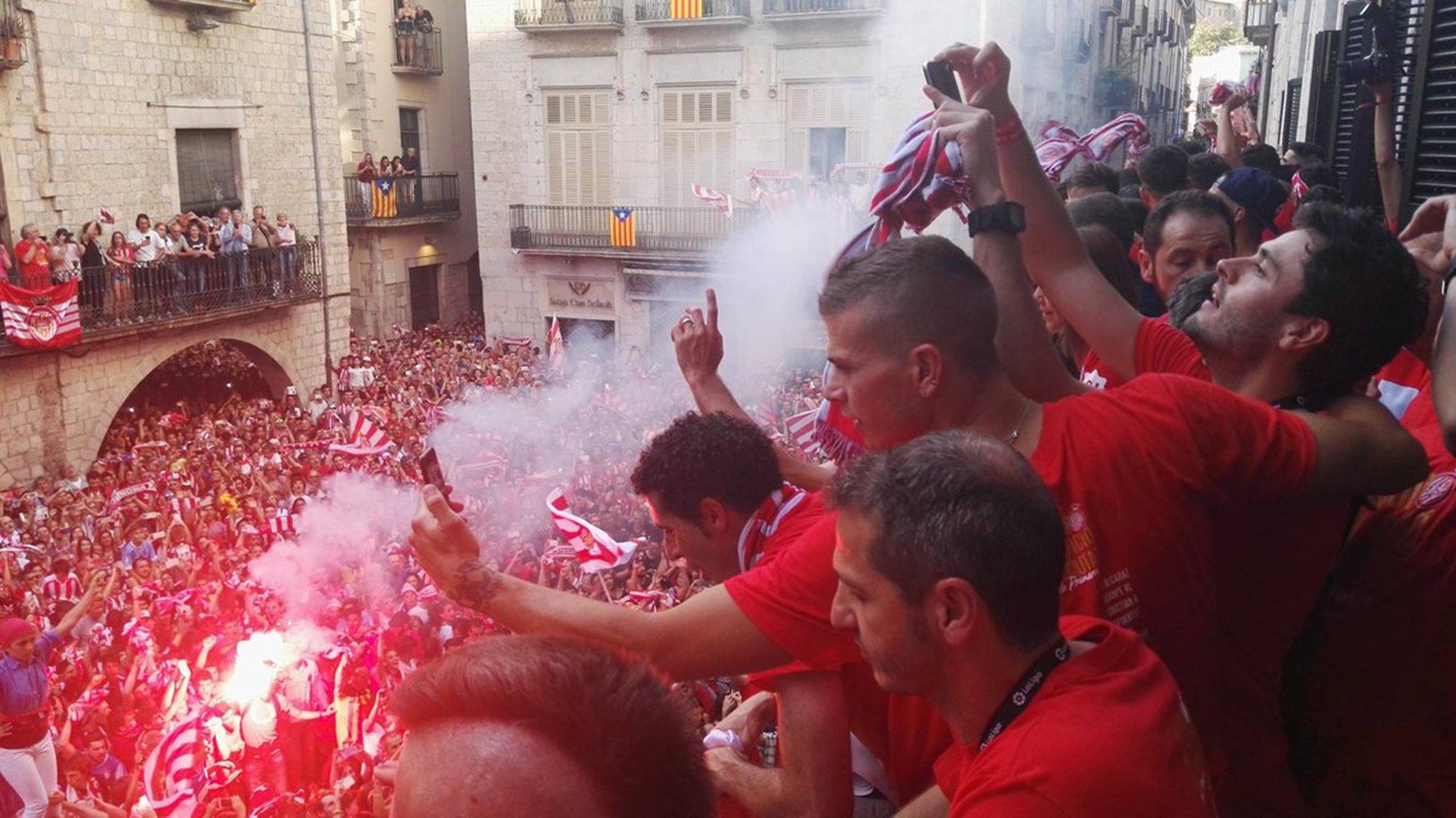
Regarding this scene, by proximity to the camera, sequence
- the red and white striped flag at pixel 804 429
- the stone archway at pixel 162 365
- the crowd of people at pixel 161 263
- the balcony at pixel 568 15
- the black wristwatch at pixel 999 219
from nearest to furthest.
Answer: the black wristwatch at pixel 999 219 → the red and white striped flag at pixel 804 429 → the crowd of people at pixel 161 263 → the stone archway at pixel 162 365 → the balcony at pixel 568 15

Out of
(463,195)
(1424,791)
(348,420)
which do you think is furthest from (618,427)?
(1424,791)

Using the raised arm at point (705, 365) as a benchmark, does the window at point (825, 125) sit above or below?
above

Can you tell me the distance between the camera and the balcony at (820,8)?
20.0 metres

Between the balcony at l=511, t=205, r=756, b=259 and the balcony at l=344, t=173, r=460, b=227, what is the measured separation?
7.21ft

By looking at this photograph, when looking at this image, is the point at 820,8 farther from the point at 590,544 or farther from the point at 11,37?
the point at 590,544

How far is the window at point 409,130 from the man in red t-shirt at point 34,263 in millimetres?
10593

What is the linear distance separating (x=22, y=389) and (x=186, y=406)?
12.3 feet

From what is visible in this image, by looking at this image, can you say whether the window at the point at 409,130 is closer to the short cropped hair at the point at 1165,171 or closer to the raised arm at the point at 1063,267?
the short cropped hair at the point at 1165,171

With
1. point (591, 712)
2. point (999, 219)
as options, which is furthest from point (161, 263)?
point (591, 712)

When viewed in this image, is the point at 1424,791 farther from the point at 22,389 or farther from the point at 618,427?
the point at 22,389

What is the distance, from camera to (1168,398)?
6.88 ft

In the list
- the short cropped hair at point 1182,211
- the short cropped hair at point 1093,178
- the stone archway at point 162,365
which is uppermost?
the short cropped hair at point 1093,178

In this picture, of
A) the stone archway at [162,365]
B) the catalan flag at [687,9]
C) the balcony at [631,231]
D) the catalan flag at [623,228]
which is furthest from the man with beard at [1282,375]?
the catalan flag at [623,228]

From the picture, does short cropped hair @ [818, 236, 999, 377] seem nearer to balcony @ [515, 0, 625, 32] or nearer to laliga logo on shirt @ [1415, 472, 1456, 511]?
laliga logo on shirt @ [1415, 472, 1456, 511]
